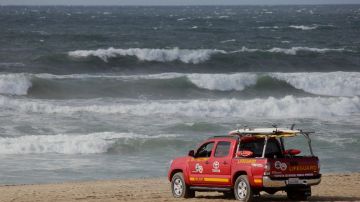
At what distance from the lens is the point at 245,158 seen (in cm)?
1489

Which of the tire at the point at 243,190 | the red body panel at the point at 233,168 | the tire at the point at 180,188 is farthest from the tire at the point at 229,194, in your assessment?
the tire at the point at 180,188

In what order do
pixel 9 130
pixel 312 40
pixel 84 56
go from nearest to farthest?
pixel 9 130
pixel 84 56
pixel 312 40

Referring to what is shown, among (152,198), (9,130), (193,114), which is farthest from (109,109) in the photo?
(152,198)

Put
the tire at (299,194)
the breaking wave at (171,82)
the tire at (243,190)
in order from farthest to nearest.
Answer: the breaking wave at (171,82), the tire at (299,194), the tire at (243,190)

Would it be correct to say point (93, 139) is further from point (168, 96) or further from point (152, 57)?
point (152, 57)

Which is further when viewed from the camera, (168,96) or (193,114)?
(168,96)

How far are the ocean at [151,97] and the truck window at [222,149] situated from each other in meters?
Result: 5.86

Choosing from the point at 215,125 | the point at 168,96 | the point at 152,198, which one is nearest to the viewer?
the point at 152,198

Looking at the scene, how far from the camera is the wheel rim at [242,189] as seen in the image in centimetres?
1485

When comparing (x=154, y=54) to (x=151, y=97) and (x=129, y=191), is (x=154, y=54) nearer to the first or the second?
(x=151, y=97)

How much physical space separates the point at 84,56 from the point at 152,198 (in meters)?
36.1

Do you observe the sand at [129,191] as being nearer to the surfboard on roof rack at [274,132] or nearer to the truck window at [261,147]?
the truck window at [261,147]

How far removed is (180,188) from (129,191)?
170 cm

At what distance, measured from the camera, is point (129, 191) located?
17.6 m
